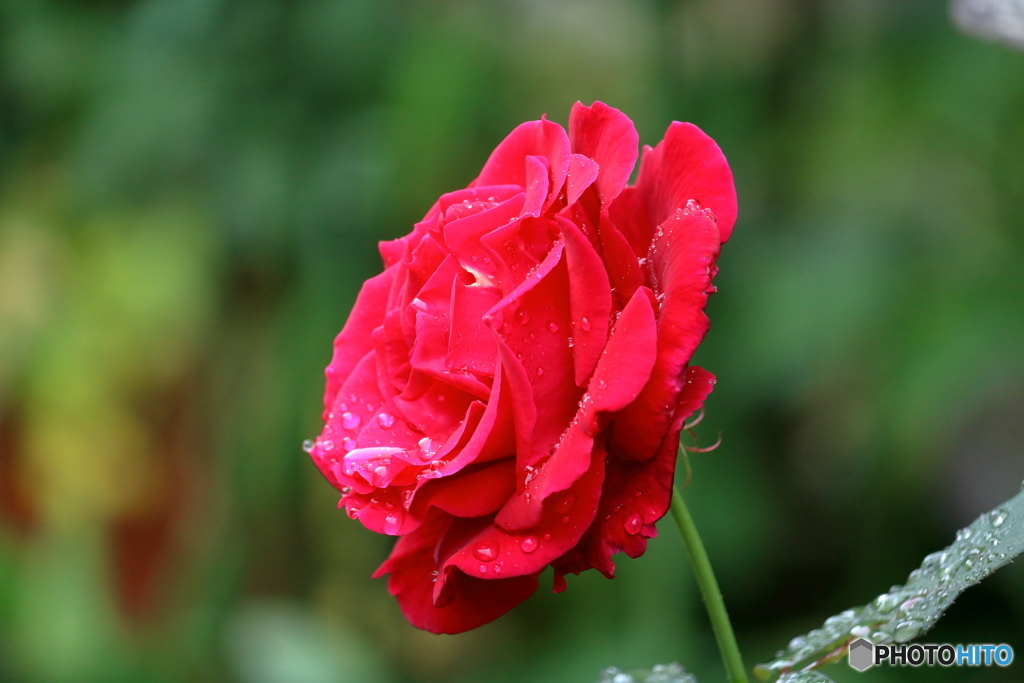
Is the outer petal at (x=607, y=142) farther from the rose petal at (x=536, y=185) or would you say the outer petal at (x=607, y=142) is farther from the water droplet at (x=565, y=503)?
the water droplet at (x=565, y=503)

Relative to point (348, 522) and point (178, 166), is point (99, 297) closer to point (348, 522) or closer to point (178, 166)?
point (178, 166)

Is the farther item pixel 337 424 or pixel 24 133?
pixel 24 133

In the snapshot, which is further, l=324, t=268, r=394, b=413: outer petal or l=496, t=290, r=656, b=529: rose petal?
l=324, t=268, r=394, b=413: outer petal

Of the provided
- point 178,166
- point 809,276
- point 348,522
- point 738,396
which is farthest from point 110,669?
point 809,276

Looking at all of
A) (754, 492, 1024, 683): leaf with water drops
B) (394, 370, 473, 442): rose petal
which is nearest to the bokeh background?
(754, 492, 1024, 683): leaf with water drops

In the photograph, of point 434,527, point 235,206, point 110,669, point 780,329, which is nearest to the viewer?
point 434,527

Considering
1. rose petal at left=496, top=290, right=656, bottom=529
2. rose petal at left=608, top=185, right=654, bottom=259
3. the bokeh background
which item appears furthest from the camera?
the bokeh background

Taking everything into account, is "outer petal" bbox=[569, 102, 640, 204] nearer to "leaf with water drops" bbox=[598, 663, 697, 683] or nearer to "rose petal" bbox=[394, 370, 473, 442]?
"rose petal" bbox=[394, 370, 473, 442]
